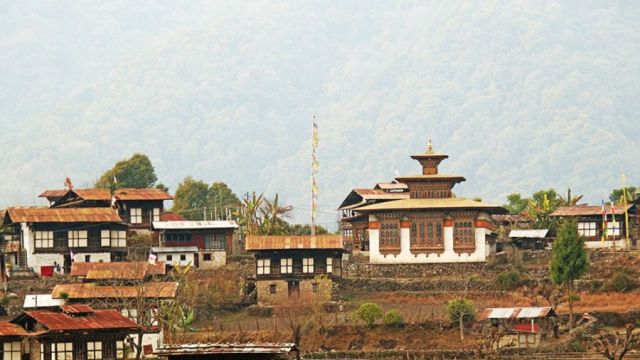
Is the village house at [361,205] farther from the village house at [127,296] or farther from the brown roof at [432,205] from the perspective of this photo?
the village house at [127,296]

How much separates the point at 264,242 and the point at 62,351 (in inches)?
978

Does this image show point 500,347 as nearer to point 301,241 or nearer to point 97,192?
point 301,241

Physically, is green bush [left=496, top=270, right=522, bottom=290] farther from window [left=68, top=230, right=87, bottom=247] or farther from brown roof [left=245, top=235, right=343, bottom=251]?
window [left=68, top=230, right=87, bottom=247]

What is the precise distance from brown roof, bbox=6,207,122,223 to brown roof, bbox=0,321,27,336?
Answer: 25621 mm

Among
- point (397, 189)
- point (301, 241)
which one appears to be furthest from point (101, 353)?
point (397, 189)

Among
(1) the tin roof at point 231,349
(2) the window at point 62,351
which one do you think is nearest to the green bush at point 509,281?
(2) the window at point 62,351

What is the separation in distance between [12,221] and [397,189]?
92.3ft

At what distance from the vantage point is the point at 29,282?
295ft

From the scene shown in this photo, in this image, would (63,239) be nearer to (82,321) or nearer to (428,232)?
(428,232)

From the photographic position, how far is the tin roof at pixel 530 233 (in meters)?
101

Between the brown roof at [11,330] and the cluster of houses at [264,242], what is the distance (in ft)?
31.7

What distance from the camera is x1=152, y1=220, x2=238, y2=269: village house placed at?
98.7 meters

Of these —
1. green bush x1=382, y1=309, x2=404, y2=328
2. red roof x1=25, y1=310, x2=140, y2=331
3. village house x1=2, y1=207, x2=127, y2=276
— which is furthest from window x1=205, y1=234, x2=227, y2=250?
red roof x1=25, y1=310, x2=140, y2=331

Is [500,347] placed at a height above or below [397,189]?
below
